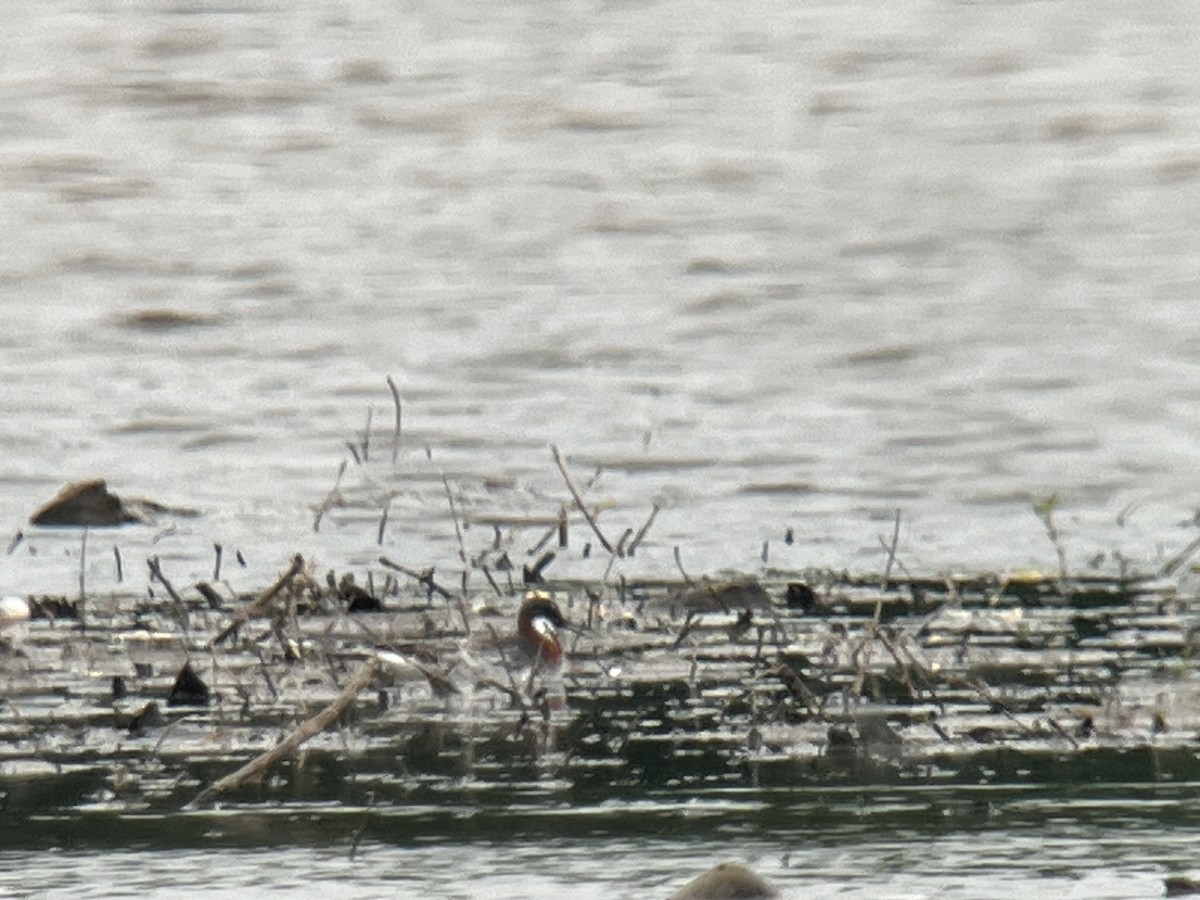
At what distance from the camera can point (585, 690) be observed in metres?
4.24

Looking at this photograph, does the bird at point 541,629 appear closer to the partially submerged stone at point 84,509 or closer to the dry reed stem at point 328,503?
the dry reed stem at point 328,503

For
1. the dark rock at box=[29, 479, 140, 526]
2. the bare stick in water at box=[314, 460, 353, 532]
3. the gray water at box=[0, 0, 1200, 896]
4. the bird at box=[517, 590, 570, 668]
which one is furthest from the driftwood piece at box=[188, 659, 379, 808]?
the dark rock at box=[29, 479, 140, 526]

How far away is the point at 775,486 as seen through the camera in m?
6.25

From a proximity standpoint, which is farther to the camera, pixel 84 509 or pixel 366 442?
pixel 366 442

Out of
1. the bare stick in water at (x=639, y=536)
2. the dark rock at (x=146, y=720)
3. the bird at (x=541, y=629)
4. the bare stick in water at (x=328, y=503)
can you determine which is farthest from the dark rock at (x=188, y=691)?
the bare stick in water at (x=328, y=503)

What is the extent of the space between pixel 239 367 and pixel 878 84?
2680mm

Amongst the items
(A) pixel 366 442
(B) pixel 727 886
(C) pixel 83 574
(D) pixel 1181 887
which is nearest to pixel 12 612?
(C) pixel 83 574

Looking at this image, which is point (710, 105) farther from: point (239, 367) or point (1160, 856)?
point (1160, 856)

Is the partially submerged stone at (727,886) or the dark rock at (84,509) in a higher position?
the dark rock at (84,509)

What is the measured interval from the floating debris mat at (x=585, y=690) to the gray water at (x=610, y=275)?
1.57 feet

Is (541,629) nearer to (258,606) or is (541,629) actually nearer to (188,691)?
(258,606)

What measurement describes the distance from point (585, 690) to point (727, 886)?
4.47 ft

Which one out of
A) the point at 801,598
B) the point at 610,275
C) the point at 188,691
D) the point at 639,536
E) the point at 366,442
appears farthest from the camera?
the point at 610,275

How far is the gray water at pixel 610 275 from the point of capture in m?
6.20
